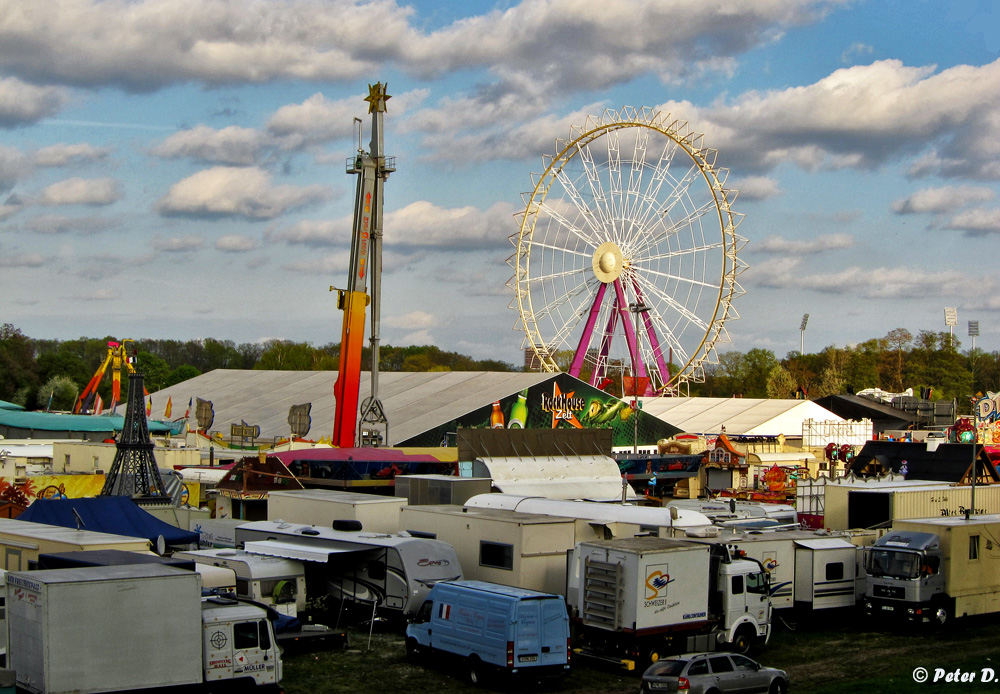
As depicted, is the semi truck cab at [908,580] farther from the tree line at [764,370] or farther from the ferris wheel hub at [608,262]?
the tree line at [764,370]

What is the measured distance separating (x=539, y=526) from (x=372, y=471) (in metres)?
19.3

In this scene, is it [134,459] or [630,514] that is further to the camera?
[134,459]

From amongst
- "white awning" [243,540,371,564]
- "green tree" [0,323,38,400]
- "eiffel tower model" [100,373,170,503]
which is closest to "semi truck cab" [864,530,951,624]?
"white awning" [243,540,371,564]

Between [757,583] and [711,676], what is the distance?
523cm

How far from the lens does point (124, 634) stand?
50.4 feet

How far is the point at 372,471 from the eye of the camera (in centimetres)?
4103

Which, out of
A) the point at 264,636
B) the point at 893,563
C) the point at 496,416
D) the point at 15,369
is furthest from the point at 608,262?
the point at 15,369

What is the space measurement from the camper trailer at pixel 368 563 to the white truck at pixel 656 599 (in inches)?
123

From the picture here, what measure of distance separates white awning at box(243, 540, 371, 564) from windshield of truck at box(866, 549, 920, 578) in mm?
11762

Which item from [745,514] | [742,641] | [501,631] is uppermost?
[745,514]

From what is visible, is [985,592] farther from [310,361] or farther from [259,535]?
[310,361]

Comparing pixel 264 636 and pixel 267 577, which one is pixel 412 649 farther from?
pixel 264 636

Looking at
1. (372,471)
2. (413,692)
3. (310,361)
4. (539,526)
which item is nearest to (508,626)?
(413,692)

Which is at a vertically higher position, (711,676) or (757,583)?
(757,583)
